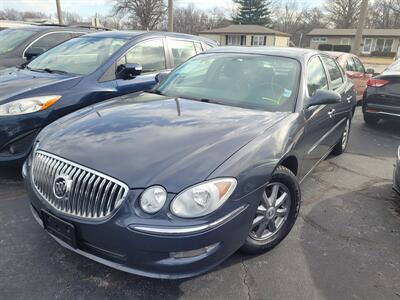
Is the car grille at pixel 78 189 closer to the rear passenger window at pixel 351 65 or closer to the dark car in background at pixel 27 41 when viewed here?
the dark car in background at pixel 27 41

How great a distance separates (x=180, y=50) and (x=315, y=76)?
2547mm

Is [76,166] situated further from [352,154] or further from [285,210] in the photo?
[352,154]

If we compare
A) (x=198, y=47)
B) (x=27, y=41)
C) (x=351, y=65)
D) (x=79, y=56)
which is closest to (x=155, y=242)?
(x=79, y=56)

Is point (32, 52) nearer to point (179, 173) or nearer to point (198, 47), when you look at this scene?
point (198, 47)

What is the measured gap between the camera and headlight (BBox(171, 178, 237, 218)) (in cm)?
197

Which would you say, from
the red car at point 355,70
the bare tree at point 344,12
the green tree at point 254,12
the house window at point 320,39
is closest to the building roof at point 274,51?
the red car at point 355,70

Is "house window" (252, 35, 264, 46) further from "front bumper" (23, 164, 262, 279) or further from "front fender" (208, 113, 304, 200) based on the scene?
"front bumper" (23, 164, 262, 279)

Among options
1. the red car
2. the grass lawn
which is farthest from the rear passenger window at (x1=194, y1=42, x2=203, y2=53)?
the grass lawn

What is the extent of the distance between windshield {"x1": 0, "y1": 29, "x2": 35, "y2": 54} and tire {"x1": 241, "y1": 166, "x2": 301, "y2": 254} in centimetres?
580

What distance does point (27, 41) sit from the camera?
6438 millimetres

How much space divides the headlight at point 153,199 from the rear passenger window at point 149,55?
9.80ft

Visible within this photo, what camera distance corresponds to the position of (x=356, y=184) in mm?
4309

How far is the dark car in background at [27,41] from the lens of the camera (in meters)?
6.08

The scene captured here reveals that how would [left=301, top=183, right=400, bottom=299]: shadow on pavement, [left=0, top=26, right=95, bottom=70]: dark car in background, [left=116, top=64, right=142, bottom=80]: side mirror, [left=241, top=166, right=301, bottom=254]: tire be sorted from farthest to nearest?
[left=0, top=26, right=95, bottom=70]: dark car in background < [left=116, top=64, right=142, bottom=80]: side mirror < [left=241, top=166, right=301, bottom=254]: tire < [left=301, top=183, right=400, bottom=299]: shadow on pavement
